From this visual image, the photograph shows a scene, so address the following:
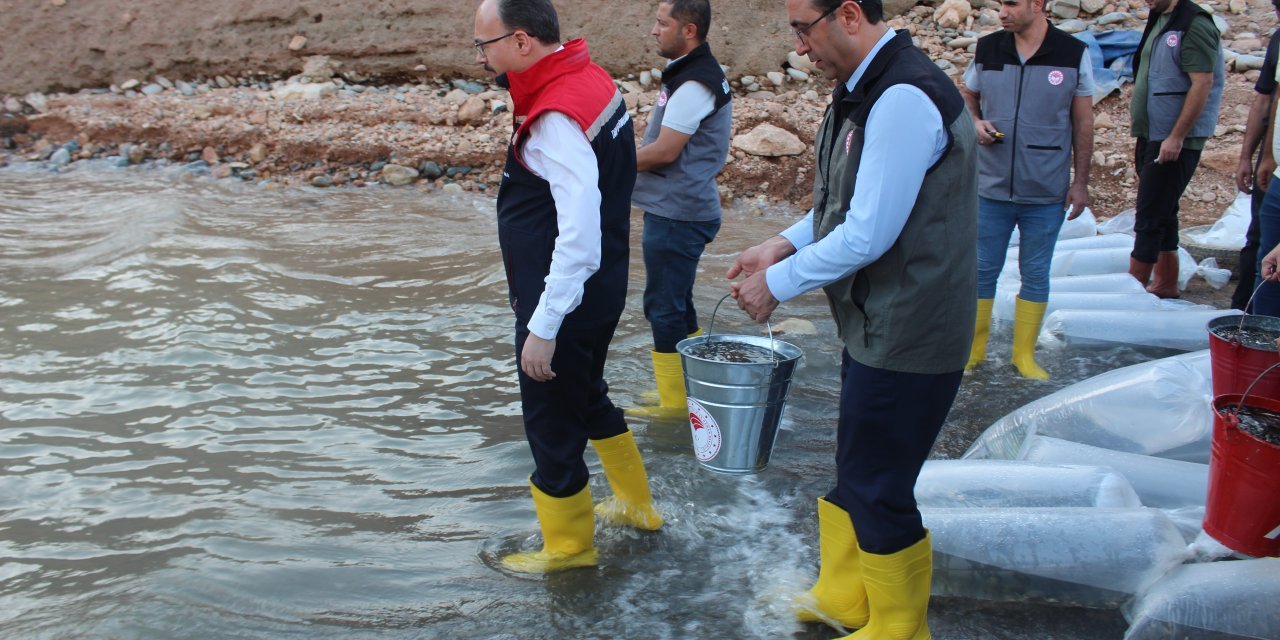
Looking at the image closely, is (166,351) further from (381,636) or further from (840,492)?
(840,492)

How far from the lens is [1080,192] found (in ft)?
16.8

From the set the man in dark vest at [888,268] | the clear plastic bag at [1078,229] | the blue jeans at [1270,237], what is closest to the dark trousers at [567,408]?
the man in dark vest at [888,268]

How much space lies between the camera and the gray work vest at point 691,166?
4.24m

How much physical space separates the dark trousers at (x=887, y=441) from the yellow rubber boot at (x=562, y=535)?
1016 mm

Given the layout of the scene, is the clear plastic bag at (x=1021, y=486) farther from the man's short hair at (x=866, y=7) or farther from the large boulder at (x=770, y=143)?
the large boulder at (x=770, y=143)

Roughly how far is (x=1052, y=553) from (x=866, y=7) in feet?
5.49

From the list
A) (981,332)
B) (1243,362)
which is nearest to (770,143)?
(981,332)

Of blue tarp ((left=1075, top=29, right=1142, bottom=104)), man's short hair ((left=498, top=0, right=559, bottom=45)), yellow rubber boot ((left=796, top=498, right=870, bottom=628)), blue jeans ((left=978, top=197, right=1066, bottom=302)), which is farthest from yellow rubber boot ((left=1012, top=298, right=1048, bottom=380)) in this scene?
blue tarp ((left=1075, top=29, right=1142, bottom=104))

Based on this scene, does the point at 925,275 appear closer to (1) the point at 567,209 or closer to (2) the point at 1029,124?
(1) the point at 567,209

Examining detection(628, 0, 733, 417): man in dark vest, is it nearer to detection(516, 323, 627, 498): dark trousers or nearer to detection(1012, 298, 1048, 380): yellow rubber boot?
detection(516, 323, 627, 498): dark trousers

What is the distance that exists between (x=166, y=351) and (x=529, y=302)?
11.8 ft

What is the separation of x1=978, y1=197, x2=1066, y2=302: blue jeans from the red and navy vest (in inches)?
100

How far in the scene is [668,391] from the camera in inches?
189

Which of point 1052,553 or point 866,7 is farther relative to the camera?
point 1052,553
